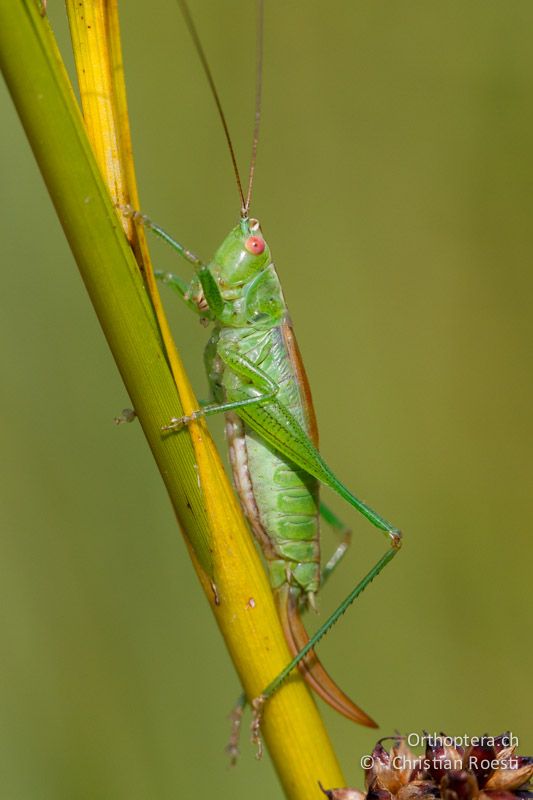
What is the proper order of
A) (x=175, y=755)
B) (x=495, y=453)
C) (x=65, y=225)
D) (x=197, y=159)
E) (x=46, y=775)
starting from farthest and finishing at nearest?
1. (x=495, y=453)
2. (x=197, y=159)
3. (x=175, y=755)
4. (x=46, y=775)
5. (x=65, y=225)

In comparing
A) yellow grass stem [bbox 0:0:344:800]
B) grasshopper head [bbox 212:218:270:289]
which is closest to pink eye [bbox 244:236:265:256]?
grasshopper head [bbox 212:218:270:289]

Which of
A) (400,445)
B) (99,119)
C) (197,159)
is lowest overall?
(400,445)

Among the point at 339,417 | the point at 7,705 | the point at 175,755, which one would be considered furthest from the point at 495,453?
the point at 7,705

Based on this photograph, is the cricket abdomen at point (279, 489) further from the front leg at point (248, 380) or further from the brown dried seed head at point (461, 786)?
the brown dried seed head at point (461, 786)

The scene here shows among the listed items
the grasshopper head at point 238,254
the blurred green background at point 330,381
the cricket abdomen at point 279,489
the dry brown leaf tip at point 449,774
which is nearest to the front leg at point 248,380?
the cricket abdomen at point 279,489

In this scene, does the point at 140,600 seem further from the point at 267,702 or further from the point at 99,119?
the point at 99,119

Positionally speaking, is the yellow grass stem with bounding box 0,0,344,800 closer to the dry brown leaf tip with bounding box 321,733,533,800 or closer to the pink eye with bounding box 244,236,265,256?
the dry brown leaf tip with bounding box 321,733,533,800

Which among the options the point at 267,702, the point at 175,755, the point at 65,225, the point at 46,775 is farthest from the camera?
the point at 175,755

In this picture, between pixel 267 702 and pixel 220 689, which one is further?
pixel 220 689
